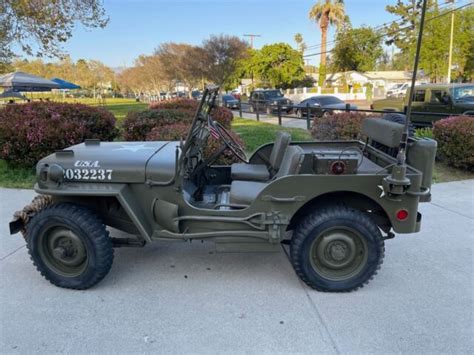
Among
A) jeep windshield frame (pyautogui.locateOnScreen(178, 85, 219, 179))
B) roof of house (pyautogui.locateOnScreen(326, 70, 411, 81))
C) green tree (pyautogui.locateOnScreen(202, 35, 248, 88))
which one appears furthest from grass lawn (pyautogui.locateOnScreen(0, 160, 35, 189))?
roof of house (pyautogui.locateOnScreen(326, 70, 411, 81))

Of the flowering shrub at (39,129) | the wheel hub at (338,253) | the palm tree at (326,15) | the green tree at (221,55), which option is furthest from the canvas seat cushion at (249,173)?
the palm tree at (326,15)

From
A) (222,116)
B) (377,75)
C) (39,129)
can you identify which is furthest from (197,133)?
(377,75)

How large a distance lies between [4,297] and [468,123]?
22.1ft

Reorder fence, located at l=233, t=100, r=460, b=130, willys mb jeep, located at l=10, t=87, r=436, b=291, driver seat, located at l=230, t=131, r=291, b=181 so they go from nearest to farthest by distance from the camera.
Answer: willys mb jeep, located at l=10, t=87, r=436, b=291
driver seat, located at l=230, t=131, r=291, b=181
fence, located at l=233, t=100, r=460, b=130

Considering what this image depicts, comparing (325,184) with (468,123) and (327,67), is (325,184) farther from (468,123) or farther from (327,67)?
(327,67)

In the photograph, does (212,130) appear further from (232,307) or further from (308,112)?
(308,112)

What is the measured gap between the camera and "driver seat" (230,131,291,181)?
11.8ft

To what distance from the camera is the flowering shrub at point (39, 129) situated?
6145 millimetres

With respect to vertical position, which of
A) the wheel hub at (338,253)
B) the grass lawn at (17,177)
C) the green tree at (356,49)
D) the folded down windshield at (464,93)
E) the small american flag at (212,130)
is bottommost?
the grass lawn at (17,177)

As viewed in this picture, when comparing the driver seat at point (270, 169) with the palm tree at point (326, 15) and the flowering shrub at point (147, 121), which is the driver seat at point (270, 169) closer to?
the flowering shrub at point (147, 121)

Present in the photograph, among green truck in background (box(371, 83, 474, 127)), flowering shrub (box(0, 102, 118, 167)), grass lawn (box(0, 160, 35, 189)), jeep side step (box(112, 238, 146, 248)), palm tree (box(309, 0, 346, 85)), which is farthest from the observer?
palm tree (box(309, 0, 346, 85))

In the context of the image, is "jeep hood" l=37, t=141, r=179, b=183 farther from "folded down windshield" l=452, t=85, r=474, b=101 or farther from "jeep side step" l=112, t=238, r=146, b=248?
"folded down windshield" l=452, t=85, r=474, b=101

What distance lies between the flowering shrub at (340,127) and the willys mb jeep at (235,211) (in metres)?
4.64

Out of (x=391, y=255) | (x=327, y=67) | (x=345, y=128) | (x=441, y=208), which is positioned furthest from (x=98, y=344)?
(x=327, y=67)
